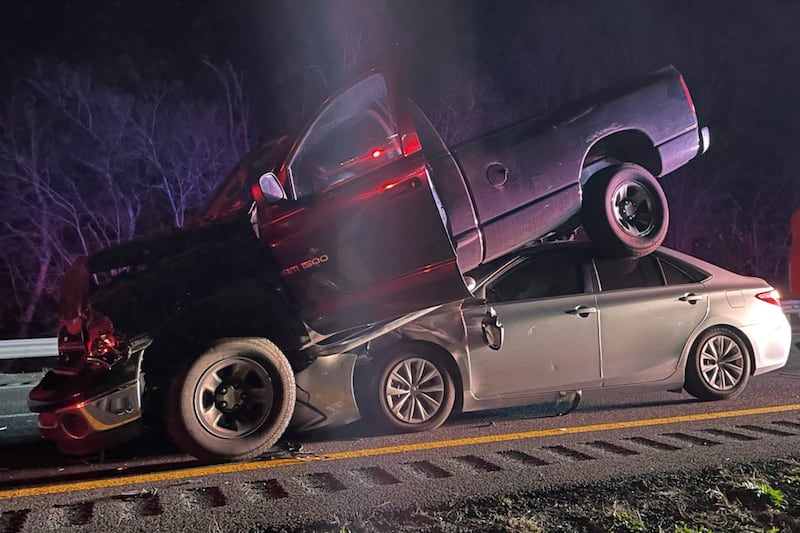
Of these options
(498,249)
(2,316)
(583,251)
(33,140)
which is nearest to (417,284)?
(498,249)

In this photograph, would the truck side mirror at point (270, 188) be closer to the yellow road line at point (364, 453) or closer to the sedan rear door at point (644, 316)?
the yellow road line at point (364, 453)

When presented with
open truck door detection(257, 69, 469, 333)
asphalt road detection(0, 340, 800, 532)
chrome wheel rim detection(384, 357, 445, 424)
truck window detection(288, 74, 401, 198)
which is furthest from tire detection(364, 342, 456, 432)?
truck window detection(288, 74, 401, 198)

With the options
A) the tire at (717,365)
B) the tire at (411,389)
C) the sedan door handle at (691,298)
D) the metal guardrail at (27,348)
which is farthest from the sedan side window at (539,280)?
the metal guardrail at (27,348)

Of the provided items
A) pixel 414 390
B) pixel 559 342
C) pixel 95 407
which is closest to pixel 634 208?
pixel 559 342

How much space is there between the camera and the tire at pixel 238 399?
3.91 meters

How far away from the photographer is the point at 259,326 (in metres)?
4.16

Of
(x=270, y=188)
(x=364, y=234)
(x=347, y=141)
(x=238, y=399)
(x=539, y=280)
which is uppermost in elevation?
(x=347, y=141)

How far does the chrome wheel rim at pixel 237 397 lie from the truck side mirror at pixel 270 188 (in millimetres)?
974

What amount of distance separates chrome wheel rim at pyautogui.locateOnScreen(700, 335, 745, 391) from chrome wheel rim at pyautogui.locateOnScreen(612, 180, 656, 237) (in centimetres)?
113

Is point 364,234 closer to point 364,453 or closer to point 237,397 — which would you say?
point 237,397

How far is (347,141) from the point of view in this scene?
446cm

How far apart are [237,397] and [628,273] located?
3.07 meters

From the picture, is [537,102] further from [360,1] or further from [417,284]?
[417,284]

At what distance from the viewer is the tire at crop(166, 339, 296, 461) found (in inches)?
154
